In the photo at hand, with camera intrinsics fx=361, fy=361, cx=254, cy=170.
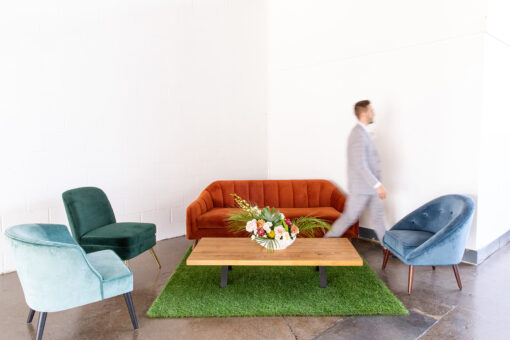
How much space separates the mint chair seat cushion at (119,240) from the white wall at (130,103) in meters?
0.83

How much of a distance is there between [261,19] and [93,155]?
3.45 meters

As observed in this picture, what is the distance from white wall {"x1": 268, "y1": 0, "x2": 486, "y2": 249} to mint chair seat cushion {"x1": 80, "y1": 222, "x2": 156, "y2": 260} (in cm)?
281

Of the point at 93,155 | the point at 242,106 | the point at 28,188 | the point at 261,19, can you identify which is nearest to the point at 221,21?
the point at 261,19

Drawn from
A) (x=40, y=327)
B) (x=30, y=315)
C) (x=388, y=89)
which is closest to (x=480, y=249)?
(x=388, y=89)

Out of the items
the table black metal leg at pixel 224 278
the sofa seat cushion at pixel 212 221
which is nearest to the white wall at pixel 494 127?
the table black metal leg at pixel 224 278

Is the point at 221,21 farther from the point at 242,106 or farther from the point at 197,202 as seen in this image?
the point at 197,202

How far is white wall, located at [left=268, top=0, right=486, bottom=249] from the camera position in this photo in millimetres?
3963

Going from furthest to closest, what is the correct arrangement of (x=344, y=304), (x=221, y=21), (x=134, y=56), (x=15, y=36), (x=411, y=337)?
(x=221, y=21) < (x=134, y=56) < (x=15, y=36) < (x=344, y=304) < (x=411, y=337)

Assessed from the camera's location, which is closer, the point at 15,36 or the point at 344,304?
the point at 344,304

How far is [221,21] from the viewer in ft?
18.1

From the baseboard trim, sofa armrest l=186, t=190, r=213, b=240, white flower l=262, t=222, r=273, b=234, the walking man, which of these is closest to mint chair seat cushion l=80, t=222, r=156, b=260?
sofa armrest l=186, t=190, r=213, b=240

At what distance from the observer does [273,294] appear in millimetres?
3336

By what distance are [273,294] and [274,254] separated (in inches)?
14.9

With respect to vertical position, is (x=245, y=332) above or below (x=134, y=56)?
below
